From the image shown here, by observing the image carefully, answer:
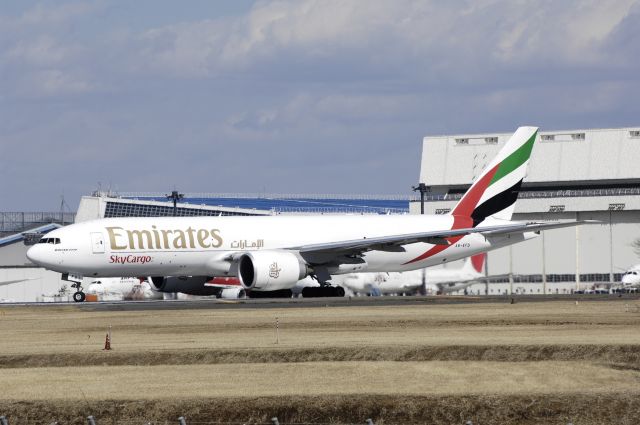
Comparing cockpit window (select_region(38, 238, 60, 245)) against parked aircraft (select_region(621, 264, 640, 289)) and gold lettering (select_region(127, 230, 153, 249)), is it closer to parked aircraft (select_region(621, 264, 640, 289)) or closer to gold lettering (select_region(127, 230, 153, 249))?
gold lettering (select_region(127, 230, 153, 249))

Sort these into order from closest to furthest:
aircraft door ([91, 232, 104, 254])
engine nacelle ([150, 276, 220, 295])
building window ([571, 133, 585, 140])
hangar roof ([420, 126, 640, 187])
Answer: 1. aircraft door ([91, 232, 104, 254])
2. engine nacelle ([150, 276, 220, 295])
3. hangar roof ([420, 126, 640, 187])
4. building window ([571, 133, 585, 140])

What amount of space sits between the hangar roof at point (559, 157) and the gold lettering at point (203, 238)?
50628mm

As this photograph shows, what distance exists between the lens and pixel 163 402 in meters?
25.1

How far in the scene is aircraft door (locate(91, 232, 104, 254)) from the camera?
62.3 meters

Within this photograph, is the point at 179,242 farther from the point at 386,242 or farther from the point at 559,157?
the point at 559,157

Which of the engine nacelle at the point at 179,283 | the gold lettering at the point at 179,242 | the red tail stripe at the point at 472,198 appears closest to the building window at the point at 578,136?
the red tail stripe at the point at 472,198

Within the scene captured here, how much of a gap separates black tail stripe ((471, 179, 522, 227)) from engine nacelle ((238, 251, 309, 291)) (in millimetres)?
12544

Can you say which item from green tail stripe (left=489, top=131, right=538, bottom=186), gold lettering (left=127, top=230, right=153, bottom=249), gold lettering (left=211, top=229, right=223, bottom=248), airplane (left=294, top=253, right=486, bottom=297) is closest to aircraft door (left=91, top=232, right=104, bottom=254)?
gold lettering (left=127, top=230, right=153, bottom=249)

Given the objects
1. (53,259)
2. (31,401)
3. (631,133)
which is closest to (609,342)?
(31,401)

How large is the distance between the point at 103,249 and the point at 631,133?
59101mm

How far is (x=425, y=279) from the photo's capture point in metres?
87.6

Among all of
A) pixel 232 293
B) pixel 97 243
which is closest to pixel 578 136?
pixel 232 293

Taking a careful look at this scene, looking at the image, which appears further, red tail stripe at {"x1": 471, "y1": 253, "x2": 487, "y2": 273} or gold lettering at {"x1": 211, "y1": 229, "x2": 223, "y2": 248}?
red tail stripe at {"x1": 471, "y1": 253, "x2": 487, "y2": 273}

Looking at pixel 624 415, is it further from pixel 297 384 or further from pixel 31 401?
pixel 31 401
